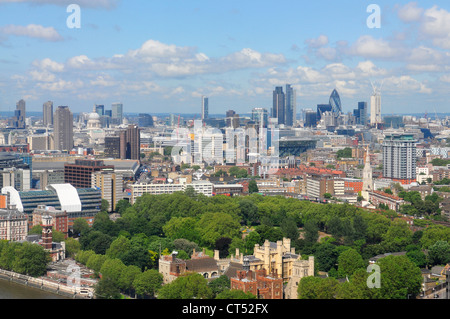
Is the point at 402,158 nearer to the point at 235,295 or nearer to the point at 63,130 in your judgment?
the point at 235,295

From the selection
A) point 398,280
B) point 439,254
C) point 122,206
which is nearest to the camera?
point 398,280

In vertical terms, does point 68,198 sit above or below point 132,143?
below

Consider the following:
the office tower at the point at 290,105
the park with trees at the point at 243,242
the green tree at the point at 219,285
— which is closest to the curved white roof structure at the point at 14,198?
the park with trees at the point at 243,242

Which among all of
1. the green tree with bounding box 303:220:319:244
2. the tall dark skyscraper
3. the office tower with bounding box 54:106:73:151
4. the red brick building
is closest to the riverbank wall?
the red brick building

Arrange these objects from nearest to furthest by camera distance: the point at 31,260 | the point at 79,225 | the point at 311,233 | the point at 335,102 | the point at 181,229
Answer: the point at 31,260, the point at 311,233, the point at 181,229, the point at 79,225, the point at 335,102

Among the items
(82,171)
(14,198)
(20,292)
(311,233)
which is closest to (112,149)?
(82,171)

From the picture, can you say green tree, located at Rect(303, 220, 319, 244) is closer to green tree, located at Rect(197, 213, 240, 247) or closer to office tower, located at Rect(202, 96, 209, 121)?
green tree, located at Rect(197, 213, 240, 247)

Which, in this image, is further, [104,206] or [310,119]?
[310,119]
